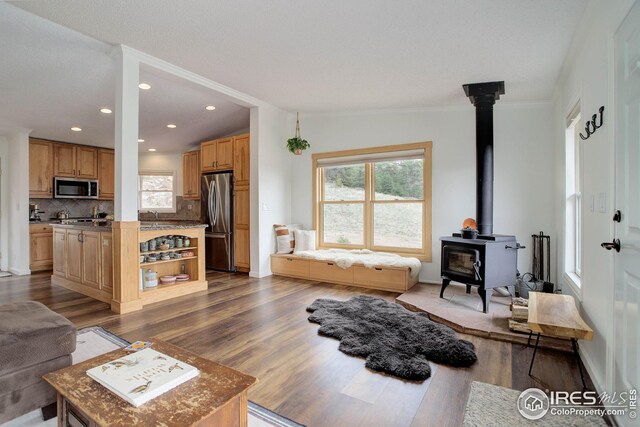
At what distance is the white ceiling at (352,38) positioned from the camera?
2.44m

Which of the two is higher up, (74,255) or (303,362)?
(74,255)

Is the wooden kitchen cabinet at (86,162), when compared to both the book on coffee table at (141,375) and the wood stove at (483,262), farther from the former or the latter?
the wood stove at (483,262)

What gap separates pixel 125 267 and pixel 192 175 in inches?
145

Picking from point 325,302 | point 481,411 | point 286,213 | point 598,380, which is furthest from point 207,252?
point 598,380

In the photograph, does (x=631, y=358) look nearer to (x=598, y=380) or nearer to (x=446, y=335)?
(x=598, y=380)

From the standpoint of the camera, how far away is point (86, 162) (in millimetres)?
6941

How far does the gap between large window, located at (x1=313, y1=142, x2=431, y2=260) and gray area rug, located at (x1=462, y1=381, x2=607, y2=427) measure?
2.77 metres

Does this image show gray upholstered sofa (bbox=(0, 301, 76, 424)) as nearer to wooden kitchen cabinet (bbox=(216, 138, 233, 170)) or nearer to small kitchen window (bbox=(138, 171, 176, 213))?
wooden kitchen cabinet (bbox=(216, 138, 233, 170))

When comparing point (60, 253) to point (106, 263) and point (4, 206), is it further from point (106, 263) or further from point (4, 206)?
point (4, 206)

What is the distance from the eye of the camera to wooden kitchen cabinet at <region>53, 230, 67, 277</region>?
4461mm

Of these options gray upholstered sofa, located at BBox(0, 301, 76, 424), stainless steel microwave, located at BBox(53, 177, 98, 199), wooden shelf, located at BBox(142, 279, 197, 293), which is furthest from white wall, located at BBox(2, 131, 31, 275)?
gray upholstered sofa, located at BBox(0, 301, 76, 424)

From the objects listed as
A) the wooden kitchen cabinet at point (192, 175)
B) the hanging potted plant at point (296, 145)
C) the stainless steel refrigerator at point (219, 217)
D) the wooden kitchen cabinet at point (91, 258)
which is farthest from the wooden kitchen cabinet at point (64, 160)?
the hanging potted plant at point (296, 145)

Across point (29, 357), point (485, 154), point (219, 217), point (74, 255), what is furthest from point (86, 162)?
point (485, 154)

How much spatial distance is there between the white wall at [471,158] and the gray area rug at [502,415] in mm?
2687
